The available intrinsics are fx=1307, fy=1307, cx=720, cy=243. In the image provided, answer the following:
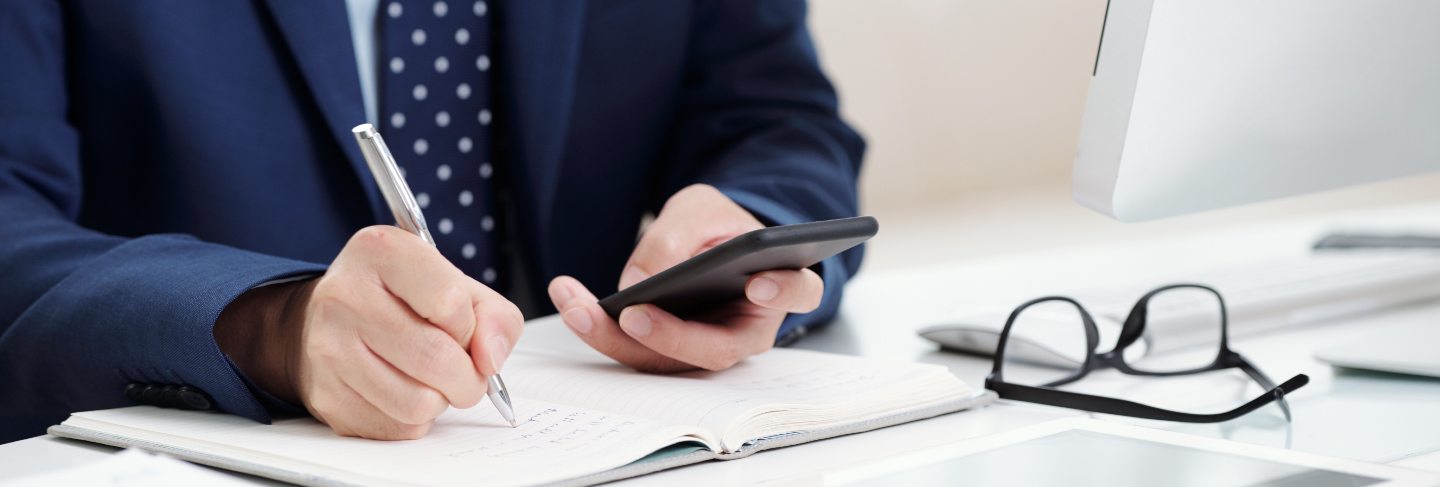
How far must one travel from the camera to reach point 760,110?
4.32ft

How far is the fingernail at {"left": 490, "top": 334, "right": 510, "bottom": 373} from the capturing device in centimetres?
66

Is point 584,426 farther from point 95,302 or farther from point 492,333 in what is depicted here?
point 95,302

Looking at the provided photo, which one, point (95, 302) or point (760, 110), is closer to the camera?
point (95, 302)

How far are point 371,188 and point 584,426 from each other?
0.56 metres

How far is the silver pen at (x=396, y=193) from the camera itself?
676mm

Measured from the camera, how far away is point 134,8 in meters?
1.06

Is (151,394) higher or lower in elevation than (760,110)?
lower

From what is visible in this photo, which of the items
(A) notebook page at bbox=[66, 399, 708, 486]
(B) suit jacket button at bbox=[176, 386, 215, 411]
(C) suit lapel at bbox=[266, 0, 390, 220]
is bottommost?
(B) suit jacket button at bbox=[176, 386, 215, 411]

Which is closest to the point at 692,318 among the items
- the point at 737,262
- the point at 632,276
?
the point at 632,276

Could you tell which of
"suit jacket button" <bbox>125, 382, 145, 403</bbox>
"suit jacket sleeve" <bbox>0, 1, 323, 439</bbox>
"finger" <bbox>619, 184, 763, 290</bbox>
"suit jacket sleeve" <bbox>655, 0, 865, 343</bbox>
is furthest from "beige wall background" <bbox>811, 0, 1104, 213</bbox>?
"suit jacket button" <bbox>125, 382, 145, 403</bbox>

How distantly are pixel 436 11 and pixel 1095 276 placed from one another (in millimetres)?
729

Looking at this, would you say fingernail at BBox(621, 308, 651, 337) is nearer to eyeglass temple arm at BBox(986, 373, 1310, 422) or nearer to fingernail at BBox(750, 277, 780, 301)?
fingernail at BBox(750, 277, 780, 301)

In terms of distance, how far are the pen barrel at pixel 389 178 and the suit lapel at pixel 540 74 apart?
0.54 metres

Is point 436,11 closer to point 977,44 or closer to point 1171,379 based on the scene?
point 1171,379
